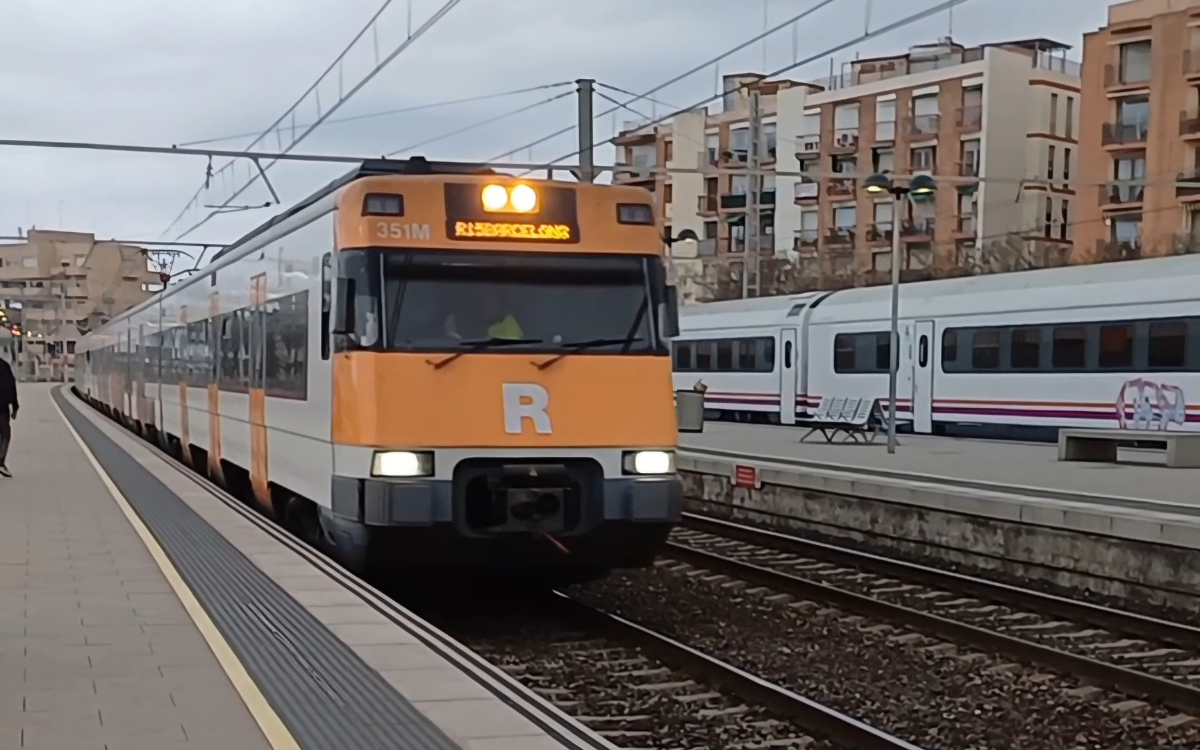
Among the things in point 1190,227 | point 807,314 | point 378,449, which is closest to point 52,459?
point 378,449

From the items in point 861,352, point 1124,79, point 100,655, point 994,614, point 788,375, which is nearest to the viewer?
point 100,655

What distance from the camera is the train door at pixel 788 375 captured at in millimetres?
31844

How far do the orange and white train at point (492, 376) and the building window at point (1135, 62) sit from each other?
51366mm

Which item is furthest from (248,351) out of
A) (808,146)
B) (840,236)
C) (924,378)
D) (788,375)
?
(808,146)

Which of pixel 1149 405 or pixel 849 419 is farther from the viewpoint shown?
pixel 849 419

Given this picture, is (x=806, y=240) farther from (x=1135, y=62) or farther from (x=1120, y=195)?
(x=1135, y=62)

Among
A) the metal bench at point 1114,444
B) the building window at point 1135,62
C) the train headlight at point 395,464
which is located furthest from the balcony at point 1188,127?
the train headlight at point 395,464

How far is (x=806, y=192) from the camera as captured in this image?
2790 inches

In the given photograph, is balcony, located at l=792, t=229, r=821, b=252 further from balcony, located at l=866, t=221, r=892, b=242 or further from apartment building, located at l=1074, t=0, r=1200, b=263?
apartment building, located at l=1074, t=0, r=1200, b=263

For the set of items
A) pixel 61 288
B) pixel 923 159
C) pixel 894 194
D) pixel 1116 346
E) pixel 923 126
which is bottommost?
pixel 1116 346

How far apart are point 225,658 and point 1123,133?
182 feet

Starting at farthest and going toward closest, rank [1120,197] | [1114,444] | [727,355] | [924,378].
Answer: [1120,197] → [727,355] → [924,378] → [1114,444]

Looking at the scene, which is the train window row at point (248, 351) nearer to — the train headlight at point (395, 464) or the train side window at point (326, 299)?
the train side window at point (326, 299)

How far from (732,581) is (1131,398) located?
12.4 metres
